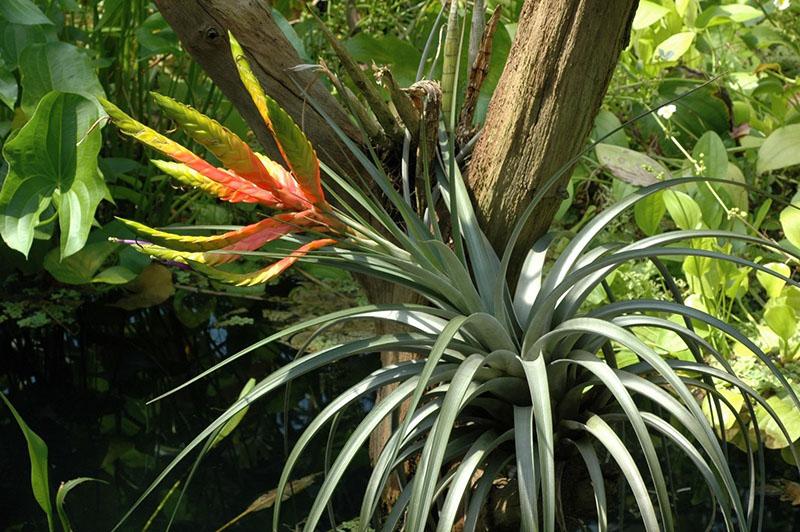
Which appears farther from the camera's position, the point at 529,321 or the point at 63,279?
the point at 63,279

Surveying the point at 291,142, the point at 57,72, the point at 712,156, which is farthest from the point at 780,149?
the point at 57,72

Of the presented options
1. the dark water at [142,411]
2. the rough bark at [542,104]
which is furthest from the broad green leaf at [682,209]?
the dark water at [142,411]

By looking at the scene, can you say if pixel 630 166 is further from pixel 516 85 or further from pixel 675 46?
pixel 516 85

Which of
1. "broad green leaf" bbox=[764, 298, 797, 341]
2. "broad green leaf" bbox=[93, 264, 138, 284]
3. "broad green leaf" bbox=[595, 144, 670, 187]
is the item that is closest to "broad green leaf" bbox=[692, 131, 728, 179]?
"broad green leaf" bbox=[595, 144, 670, 187]

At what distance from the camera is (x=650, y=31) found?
2312 millimetres

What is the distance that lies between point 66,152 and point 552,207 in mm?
836

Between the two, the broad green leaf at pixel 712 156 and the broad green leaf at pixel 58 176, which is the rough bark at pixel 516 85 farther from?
the broad green leaf at pixel 712 156

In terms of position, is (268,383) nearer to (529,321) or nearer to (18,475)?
(529,321)

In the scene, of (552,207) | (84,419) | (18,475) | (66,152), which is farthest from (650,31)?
(18,475)

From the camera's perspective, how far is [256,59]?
1268mm

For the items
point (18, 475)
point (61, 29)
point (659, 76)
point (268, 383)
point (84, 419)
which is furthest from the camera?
point (659, 76)

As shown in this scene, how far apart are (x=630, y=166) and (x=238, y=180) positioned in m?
1.04

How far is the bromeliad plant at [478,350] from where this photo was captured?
91cm

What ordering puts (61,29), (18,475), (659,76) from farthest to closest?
(659,76)
(61,29)
(18,475)
